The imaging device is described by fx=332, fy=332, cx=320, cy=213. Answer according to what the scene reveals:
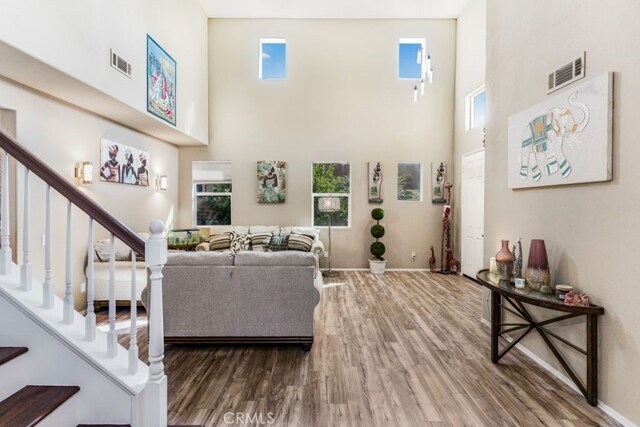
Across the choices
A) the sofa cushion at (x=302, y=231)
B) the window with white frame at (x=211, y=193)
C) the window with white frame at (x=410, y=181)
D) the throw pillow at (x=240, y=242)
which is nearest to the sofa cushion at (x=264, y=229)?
the sofa cushion at (x=302, y=231)

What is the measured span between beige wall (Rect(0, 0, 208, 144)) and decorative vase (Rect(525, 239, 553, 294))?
175 inches

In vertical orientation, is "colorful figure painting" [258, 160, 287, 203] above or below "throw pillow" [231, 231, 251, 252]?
above

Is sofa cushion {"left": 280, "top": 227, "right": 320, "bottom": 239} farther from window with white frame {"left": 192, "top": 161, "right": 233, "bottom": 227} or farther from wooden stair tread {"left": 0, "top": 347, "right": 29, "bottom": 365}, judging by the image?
wooden stair tread {"left": 0, "top": 347, "right": 29, "bottom": 365}

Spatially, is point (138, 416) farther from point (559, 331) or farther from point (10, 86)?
point (10, 86)

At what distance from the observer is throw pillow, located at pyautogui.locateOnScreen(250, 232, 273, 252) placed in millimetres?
6348

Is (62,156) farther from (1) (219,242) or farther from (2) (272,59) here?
(2) (272,59)

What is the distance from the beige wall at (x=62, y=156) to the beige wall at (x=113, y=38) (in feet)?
2.25

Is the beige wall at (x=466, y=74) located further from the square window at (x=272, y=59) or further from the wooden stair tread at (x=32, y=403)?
the wooden stair tread at (x=32, y=403)

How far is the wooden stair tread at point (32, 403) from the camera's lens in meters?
1.54

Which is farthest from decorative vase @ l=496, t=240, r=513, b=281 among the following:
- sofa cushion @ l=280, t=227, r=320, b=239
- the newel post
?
sofa cushion @ l=280, t=227, r=320, b=239

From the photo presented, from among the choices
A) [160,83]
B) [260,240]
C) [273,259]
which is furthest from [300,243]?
[160,83]

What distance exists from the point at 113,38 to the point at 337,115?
426 cm

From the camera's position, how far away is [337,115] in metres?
7.09

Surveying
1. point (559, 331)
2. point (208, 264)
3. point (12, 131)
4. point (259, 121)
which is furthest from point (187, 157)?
point (559, 331)
